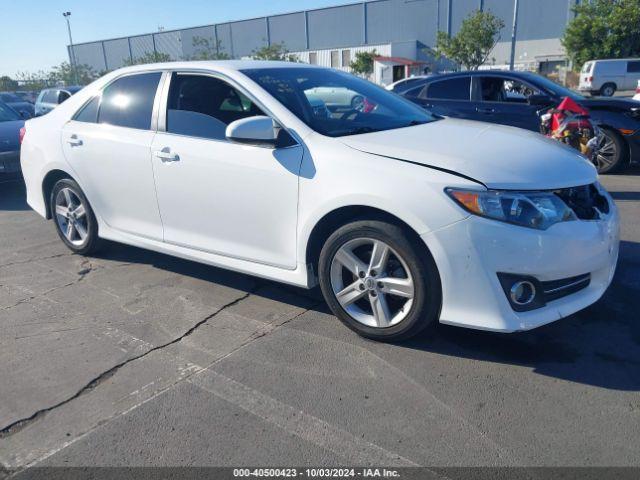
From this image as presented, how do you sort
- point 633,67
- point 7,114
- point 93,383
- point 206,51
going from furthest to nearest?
1. point 206,51
2. point 633,67
3. point 7,114
4. point 93,383

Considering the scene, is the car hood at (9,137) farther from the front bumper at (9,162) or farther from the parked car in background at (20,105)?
the parked car in background at (20,105)

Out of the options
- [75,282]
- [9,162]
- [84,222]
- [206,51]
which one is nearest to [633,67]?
[9,162]

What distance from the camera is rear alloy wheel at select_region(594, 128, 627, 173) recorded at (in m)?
7.63

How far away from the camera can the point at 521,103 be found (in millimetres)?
7934

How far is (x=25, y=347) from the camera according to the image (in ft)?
11.3

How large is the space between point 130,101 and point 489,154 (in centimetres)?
284

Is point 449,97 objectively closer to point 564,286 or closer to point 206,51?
point 564,286

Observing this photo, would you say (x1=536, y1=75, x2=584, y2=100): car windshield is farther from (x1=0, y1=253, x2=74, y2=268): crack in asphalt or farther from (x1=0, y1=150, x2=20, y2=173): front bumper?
(x1=0, y1=150, x2=20, y2=173): front bumper

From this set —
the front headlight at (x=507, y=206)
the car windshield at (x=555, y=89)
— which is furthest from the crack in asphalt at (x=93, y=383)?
the car windshield at (x=555, y=89)

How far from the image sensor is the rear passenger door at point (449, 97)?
824 cm

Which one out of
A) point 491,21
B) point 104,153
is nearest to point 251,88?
point 104,153

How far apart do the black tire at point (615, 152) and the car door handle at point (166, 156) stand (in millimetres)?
6344

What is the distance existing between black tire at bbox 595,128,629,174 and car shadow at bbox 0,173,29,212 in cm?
807

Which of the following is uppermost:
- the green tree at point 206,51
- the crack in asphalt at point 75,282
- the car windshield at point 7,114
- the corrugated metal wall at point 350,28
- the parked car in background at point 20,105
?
the corrugated metal wall at point 350,28
